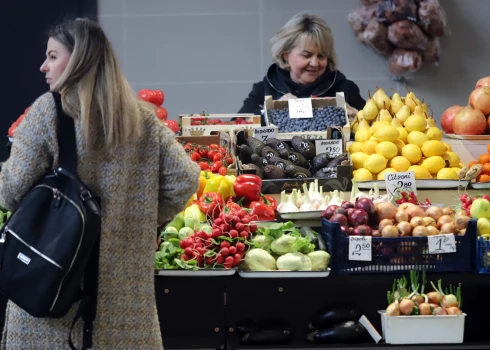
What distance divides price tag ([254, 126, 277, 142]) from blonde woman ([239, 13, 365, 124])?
3.84 ft

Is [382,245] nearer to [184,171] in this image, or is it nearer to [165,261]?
[165,261]

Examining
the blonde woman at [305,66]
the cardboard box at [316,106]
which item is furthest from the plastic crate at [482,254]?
the blonde woman at [305,66]

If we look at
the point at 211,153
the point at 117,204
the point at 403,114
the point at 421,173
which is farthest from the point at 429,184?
the point at 117,204

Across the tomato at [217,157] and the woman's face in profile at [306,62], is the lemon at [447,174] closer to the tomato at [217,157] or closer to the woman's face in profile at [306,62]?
the tomato at [217,157]

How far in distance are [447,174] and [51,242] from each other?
7.88 ft

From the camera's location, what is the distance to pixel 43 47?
6.74m

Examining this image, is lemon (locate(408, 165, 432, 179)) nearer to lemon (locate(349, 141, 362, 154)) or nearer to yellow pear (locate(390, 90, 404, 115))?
lemon (locate(349, 141, 362, 154))

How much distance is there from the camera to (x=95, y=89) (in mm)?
2279

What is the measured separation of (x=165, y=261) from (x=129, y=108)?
1.14 metres

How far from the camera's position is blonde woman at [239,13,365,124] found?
562 centimetres

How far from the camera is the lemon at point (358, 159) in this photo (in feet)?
13.5


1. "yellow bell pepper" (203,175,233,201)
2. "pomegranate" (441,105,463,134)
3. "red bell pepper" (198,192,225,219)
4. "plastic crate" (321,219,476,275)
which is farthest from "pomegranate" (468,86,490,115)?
"red bell pepper" (198,192,225,219)

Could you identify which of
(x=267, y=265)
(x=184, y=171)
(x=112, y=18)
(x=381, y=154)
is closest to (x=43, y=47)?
(x=112, y=18)

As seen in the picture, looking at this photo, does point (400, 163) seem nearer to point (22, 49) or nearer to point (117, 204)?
point (117, 204)
